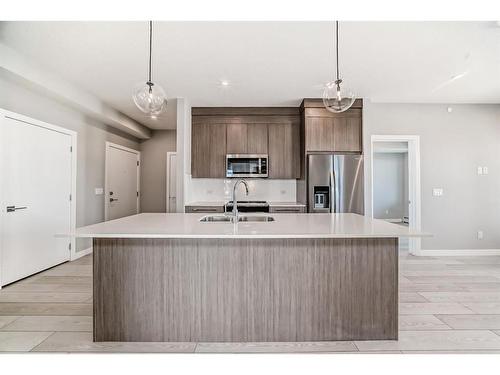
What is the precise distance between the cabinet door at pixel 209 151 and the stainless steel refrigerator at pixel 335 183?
1.39 metres

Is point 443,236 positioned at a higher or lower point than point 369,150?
lower

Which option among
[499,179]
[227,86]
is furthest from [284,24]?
[499,179]

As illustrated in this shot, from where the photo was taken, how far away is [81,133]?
4594 mm

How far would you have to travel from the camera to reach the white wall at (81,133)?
3.34 metres

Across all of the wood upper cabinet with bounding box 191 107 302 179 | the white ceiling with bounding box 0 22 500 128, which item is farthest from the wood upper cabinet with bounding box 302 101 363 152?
the wood upper cabinet with bounding box 191 107 302 179

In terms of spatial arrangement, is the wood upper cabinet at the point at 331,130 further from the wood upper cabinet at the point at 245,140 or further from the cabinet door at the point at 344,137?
the wood upper cabinet at the point at 245,140

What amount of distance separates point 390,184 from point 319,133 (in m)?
5.92

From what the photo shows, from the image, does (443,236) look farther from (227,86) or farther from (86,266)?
(86,266)

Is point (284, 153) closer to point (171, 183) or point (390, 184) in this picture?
point (171, 183)

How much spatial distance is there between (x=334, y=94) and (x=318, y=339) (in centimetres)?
180

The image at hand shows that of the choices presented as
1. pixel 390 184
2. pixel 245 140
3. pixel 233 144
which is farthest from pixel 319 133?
pixel 390 184

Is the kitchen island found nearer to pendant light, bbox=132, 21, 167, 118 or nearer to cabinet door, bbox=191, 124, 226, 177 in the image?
pendant light, bbox=132, 21, 167, 118

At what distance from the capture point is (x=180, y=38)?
2680 mm

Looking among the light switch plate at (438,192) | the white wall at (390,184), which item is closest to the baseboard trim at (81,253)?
the light switch plate at (438,192)
